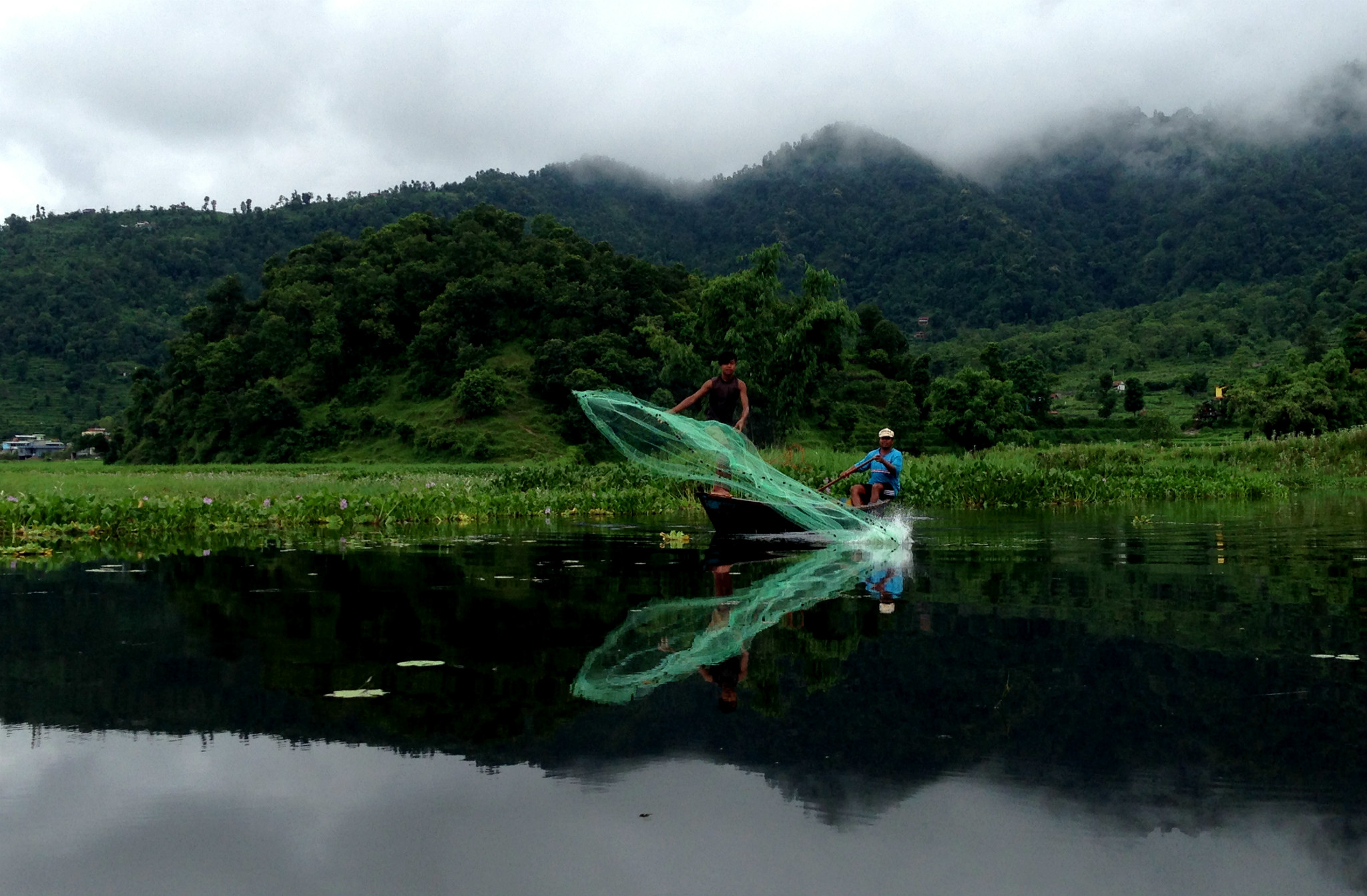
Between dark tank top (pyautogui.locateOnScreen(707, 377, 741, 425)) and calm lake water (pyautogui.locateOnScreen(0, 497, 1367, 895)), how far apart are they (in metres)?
5.97

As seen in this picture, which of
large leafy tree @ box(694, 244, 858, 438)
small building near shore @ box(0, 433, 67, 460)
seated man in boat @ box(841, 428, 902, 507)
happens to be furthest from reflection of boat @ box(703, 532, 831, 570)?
small building near shore @ box(0, 433, 67, 460)

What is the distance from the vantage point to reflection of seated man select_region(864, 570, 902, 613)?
8531 millimetres

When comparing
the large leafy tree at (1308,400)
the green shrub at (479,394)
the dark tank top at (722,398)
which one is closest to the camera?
the dark tank top at (722,398)

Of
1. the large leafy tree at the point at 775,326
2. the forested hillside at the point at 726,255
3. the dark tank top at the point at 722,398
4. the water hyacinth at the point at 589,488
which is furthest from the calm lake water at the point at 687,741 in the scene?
the forested hillside at the point at 726,255

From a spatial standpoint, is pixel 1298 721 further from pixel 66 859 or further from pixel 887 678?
pixel 66 859

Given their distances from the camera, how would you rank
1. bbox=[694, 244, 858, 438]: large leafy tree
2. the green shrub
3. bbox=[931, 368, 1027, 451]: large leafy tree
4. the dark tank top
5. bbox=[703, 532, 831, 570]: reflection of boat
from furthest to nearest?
bbox=[931, 368, 1027, 451]: large leafy tree, the green shrub, bbox=[694, 244, 858, 438]: large leafy tree, the dark tank top, bbox=[703, 532, 831, 570]: reflection of boat

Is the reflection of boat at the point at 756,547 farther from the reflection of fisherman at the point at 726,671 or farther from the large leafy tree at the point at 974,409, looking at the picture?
the large leafy tree at the point at 974,409

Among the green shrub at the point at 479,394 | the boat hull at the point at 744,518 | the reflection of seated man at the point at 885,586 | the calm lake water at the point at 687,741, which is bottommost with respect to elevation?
the calm lake water at the point at 687,741

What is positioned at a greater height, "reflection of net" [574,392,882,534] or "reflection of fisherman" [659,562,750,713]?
"reflection of net" [574,392,882,534]

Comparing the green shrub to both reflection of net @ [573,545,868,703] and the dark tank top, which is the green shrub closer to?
the dark tank top

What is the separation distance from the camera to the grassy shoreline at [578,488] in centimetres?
1669

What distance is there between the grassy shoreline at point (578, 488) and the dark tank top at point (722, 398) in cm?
671

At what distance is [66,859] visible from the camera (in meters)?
3.54

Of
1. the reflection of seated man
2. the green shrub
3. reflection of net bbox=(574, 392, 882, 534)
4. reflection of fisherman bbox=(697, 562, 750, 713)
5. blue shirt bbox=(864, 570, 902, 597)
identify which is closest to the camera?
reflection of fisherman bbox=(697, 562, 750, 713)
